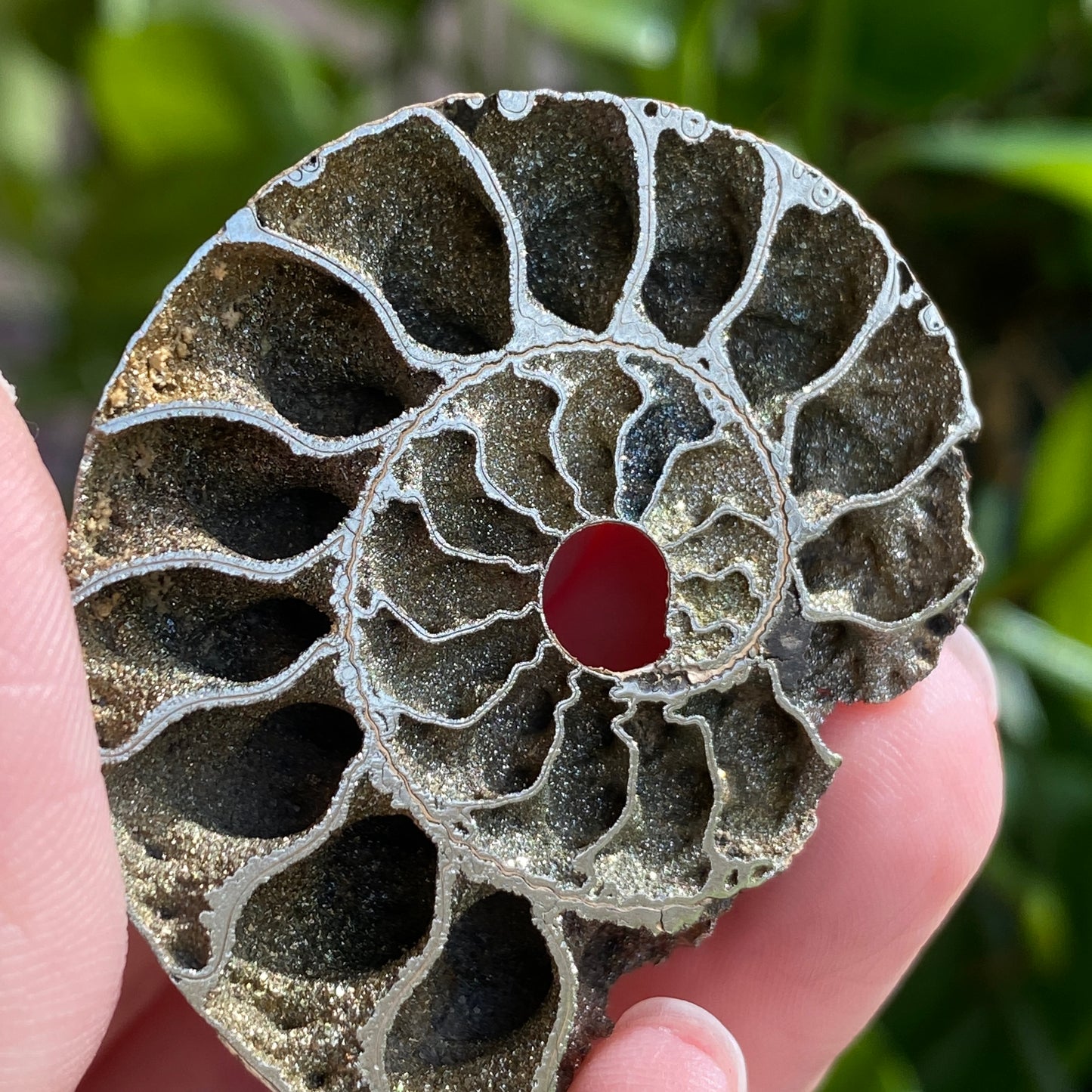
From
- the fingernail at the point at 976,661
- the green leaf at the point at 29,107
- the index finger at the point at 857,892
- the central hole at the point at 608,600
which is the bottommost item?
the index finger at the point at 857,892

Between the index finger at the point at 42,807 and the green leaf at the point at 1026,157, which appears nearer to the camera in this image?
the index finger at the point at 42,807

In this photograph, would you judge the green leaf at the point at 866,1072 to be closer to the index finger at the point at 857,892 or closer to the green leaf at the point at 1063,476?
the index finger at the point at 857,892

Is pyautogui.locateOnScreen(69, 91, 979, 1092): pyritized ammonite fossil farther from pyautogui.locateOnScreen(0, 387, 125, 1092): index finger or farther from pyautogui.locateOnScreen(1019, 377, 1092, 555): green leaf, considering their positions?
pyautogui.locateOnScreen(1019, 377, 1092, 555): green leaf

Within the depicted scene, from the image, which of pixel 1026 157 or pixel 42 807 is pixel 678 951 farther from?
pixel 1026 157

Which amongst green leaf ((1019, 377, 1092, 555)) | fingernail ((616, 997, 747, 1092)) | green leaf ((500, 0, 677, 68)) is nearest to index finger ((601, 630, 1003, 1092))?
fingernail ((616, 997, 747, 1092))

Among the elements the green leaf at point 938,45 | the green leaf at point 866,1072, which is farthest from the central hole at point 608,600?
the green leaf at point 938,45

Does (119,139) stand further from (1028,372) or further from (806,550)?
(1028,372)
